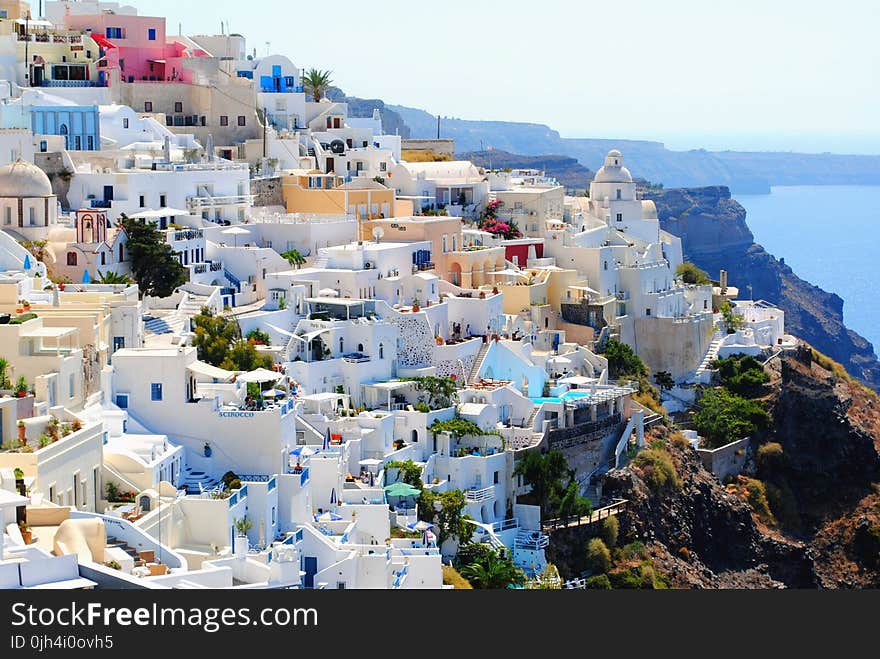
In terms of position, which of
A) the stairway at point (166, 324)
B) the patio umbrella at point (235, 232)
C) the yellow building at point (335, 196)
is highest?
the yellow building at point (335, 196)

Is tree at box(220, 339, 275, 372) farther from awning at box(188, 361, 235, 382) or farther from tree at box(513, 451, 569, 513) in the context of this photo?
tree at box(513, 451, 569, 513)

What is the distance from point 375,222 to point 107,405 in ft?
60.9

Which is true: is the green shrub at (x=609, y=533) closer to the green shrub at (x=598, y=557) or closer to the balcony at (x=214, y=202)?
the green shrub at (x=598, y=557)

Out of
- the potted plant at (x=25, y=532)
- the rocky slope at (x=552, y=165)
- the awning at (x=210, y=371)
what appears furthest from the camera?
the rocky slope at (x=552, y=165)

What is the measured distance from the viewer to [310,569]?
4038 centimetres

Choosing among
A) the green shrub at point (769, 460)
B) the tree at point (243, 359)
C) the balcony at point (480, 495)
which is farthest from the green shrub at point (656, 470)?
the tree at point (243, 359)

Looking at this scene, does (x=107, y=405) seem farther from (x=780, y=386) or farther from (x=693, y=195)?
(x=693, y=195)

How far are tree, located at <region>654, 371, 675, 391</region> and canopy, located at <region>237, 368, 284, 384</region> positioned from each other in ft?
67.3

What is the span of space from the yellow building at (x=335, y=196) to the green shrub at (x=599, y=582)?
15451mm

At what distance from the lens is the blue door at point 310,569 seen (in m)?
39.9

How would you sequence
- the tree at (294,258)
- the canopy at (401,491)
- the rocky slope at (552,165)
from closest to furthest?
the canopy at (401,491), the tree at (294,258), the rocky slope at (552,165)

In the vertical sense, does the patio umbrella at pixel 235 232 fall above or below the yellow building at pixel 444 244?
above

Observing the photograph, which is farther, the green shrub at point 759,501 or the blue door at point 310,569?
the green shrub at point 759,501

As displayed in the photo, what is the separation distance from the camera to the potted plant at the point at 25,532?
1235 inches
